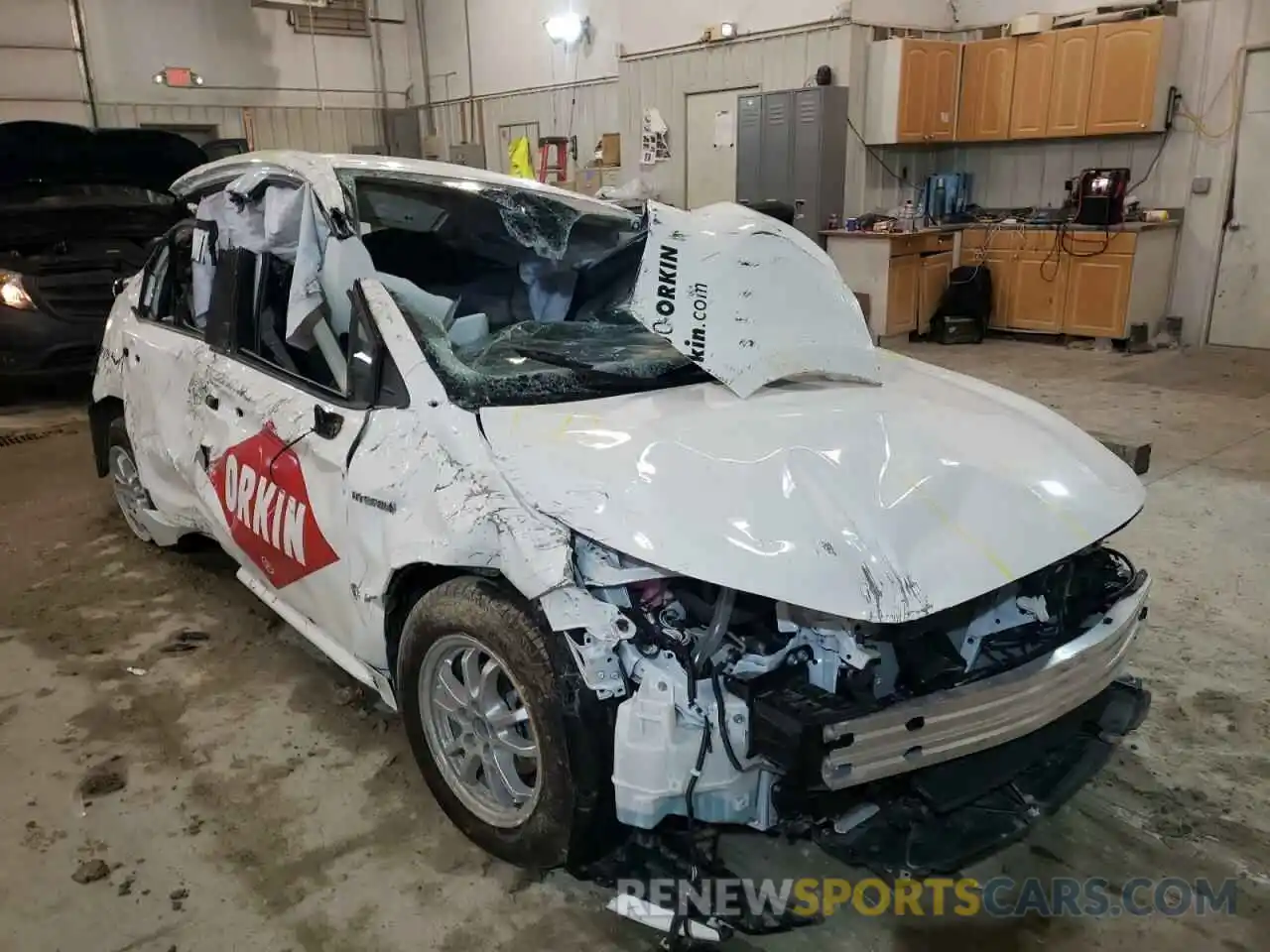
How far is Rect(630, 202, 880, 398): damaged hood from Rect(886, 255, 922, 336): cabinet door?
21.6 ft

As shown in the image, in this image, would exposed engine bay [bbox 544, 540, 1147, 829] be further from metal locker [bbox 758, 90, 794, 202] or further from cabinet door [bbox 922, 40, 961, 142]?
cabinet door [bbox 922, 40, 961, 142]

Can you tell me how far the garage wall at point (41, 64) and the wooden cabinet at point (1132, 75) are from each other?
1158cm

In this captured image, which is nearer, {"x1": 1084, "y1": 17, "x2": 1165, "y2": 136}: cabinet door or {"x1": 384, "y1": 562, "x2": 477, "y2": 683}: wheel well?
{"x1": 384, "y1": 562, "x2": 477, "y2": 683}: wheel well

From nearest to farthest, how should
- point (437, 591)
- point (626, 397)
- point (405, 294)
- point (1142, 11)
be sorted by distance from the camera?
point (437, 591)
point (626, 397)
point (405, 294)
point (1142, 11)

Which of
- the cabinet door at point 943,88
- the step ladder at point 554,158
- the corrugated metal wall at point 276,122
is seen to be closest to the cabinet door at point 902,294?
the cabinet door at point 943,88

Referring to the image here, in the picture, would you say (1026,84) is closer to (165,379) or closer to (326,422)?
(165,379)

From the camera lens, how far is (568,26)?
12086 mm

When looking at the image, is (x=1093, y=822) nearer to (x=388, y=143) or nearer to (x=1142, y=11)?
(x=1142, y=11)

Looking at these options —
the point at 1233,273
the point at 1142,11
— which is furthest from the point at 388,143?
the point at 1233,273

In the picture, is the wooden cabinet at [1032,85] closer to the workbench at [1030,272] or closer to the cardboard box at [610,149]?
the workbench at [1030,272]

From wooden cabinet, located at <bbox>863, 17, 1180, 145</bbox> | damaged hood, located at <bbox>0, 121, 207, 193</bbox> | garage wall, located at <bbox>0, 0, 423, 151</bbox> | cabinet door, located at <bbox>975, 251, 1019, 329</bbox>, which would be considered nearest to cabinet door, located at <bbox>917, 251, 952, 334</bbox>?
cabinet door, located at <bbox>975, 251, 1019, 329</bbox>

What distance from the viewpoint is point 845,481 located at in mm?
1940

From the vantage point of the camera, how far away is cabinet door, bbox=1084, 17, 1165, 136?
26.2 ft

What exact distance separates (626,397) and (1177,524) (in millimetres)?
3157
